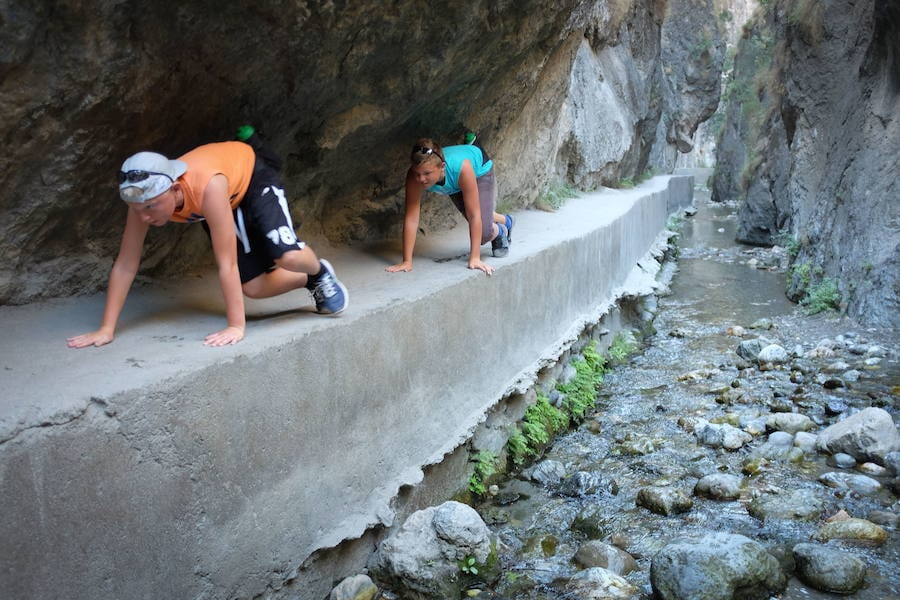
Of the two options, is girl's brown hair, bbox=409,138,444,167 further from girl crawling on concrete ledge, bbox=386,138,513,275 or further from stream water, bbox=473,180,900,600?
stream water, bbox=473,180,900,600

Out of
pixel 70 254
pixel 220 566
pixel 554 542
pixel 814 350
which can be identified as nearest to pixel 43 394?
pixel 220 566

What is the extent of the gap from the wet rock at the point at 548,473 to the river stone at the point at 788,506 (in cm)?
122

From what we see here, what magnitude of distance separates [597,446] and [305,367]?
3196mm

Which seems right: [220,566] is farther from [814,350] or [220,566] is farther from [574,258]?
[814,350]

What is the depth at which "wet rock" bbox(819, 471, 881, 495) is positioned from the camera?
476 centimetres

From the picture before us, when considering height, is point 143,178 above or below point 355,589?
above

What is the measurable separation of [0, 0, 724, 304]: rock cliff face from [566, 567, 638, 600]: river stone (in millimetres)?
2676

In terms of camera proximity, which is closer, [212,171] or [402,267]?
[212,171]

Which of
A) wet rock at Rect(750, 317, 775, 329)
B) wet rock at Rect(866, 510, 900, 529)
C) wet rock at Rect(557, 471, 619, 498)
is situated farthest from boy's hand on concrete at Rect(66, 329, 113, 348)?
wet rock at Rect(750, 317, 775, 329)

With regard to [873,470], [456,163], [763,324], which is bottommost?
[763,324]

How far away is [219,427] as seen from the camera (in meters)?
2.85

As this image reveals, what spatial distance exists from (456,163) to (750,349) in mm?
4282

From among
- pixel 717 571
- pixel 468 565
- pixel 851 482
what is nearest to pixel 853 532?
pixel 851 482

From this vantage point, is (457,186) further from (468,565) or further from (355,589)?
(355,589)
